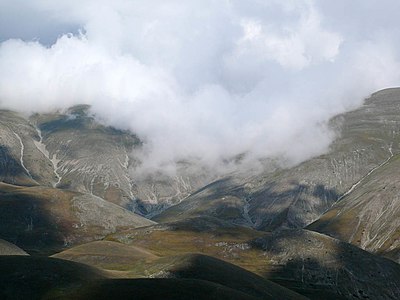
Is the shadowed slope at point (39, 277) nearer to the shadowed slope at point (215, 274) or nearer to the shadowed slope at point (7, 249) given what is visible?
the shadowed slope at point (215, 274)

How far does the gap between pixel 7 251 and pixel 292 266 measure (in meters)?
95.7

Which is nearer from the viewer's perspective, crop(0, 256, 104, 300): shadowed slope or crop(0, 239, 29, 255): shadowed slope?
crop(0, 256, 104, 300): shadowed slope

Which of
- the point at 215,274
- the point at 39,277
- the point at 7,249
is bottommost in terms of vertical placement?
the point at 215,274

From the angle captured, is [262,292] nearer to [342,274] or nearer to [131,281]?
[131,281]

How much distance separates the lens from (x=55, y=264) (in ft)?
360

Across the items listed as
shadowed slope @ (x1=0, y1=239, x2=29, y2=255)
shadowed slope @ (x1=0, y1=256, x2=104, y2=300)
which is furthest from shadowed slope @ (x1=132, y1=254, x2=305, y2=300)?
shadowed slope @ (x1=0, y1=239, x2=29, y2=255)

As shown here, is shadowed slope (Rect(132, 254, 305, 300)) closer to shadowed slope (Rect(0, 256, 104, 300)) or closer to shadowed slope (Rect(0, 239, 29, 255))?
shadowed slope (Rect(0, 256, 104, 300))

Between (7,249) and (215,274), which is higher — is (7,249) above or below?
above

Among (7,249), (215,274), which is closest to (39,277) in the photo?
(215,274)

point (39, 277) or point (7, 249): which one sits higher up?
point (7, 249)

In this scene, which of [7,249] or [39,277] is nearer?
[39,277]

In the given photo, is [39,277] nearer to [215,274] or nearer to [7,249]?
[215,274]

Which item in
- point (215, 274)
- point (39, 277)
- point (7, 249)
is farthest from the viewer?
point (7, 249)

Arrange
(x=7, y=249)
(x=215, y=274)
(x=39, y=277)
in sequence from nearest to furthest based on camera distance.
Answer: (x=39, y=277) < (x=215, y=274) < (x=7, y=249)
